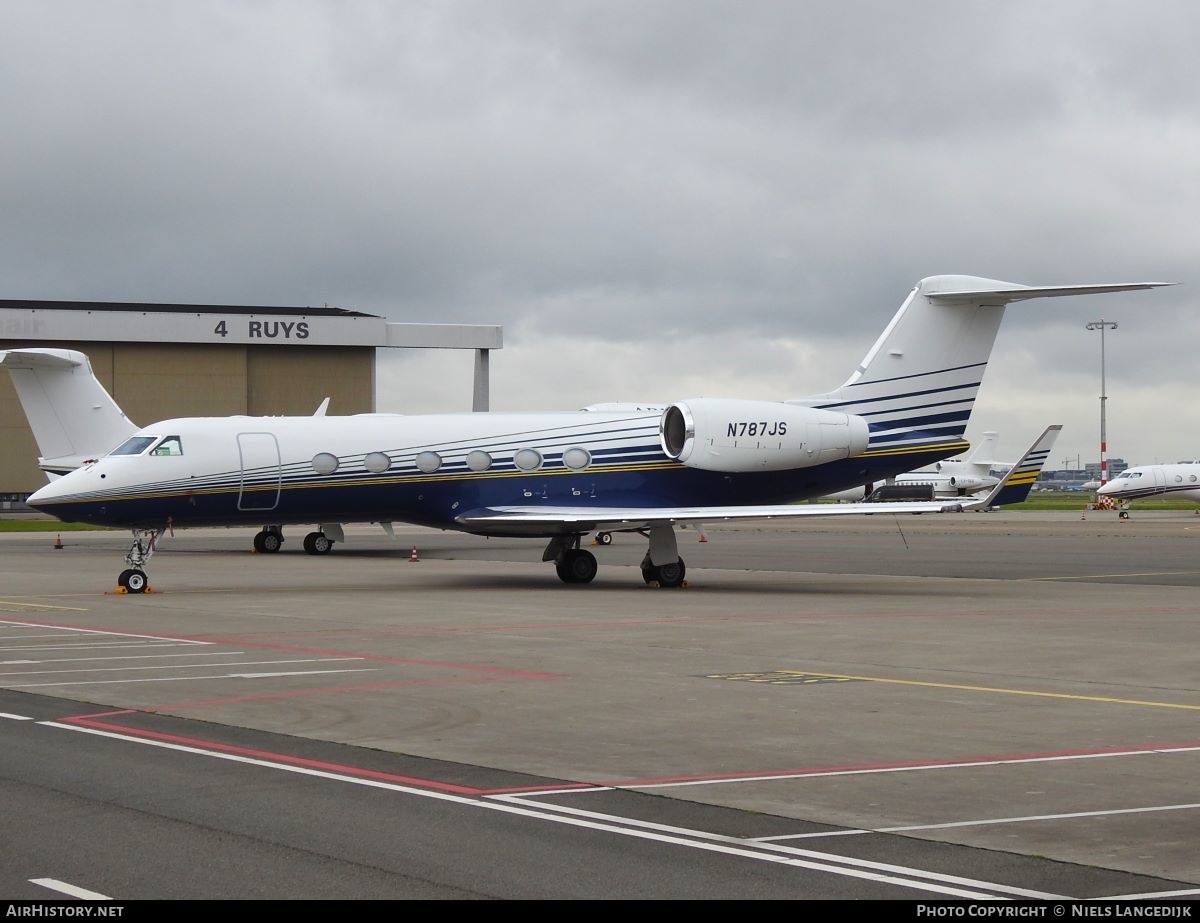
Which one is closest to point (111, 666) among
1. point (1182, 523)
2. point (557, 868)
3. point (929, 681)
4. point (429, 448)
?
point (929, 681)

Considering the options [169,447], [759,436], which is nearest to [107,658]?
[169,447]

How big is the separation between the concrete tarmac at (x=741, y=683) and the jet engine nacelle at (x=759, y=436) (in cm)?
259

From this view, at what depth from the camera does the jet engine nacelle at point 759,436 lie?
28.7m

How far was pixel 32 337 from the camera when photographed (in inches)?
3120

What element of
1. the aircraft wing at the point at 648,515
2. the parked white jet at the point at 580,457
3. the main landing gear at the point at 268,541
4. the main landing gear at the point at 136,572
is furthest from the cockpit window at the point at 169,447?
the main landing gear at the point at 268,541

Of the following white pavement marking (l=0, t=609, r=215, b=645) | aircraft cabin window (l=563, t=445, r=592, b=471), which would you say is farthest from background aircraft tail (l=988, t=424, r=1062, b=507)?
white pavement marking (l=0, t=609, r=215, b=645)

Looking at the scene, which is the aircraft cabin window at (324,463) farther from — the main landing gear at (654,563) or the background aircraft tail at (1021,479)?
the background aircraft tail at (1021,479)

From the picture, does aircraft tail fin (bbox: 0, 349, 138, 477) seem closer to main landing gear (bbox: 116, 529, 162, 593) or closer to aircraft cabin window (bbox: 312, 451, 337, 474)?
main landing gear (bbox: 116, 529, 162, 593)

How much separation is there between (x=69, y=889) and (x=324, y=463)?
2178cm

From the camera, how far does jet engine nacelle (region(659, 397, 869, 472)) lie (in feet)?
94.2

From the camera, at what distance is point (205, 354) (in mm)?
83750

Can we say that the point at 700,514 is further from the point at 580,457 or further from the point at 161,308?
the point at 161,308

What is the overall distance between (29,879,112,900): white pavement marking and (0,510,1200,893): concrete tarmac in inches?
117
